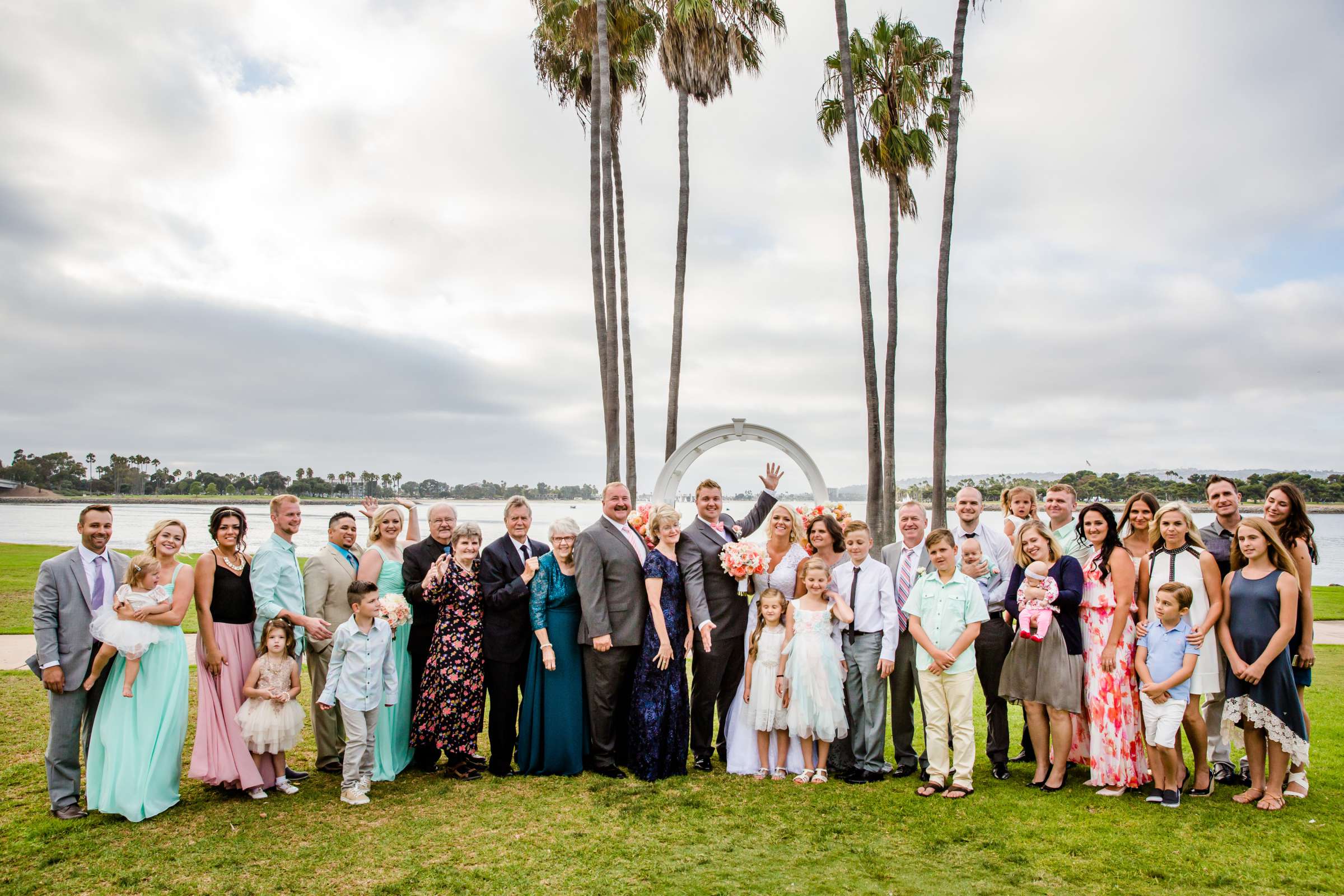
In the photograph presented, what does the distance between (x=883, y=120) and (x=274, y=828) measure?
54.6ft

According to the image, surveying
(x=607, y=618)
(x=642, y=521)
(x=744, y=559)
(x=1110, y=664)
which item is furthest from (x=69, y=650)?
(x=1110, y=664)

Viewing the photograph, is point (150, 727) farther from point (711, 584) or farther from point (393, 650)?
point (711, 584)

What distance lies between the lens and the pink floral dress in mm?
5473

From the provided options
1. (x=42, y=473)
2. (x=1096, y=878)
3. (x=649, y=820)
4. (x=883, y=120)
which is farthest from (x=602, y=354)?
(x=42, y=473)

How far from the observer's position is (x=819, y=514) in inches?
289

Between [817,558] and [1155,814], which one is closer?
[1155,814]

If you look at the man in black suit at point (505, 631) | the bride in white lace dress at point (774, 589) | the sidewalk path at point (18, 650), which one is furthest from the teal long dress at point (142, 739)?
the sidewalk path at point (18, 650)

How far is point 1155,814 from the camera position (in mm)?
5109

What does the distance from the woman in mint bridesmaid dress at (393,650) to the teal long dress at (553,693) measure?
A: 33.9 inches

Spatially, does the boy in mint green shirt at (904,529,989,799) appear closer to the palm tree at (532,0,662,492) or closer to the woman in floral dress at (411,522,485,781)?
the woman in floral dress at (411,522,485,781)

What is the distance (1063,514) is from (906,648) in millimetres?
1709

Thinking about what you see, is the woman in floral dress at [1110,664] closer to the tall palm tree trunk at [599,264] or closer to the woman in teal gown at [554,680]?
the woman in teal gown at [554,680]

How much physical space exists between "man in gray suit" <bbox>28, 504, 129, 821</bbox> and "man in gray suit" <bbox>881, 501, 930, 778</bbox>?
542cm

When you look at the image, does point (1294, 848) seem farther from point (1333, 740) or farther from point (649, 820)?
point (649, 820)
